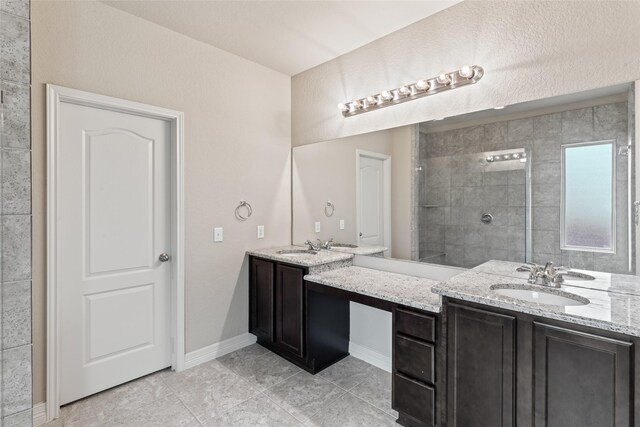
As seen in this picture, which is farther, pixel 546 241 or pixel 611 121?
pixel 546 241

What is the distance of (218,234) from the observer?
109 inches

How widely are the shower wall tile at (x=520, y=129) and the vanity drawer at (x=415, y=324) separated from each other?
1.19 meters

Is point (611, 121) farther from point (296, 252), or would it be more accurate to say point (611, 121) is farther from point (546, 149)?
point (296, 252)

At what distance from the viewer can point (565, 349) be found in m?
1.32

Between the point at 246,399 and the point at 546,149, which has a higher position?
the point at 546,149

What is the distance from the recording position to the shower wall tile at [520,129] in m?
1.89

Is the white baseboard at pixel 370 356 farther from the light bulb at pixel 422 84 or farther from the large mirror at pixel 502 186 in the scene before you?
the light bulb at pixel 422 84

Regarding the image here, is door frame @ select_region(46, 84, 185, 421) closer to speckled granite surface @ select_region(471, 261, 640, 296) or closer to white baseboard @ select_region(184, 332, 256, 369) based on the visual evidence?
white baseboard @ select_region(184, 332, 256, 369)

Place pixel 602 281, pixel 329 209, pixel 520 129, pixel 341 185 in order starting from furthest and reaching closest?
pixel 329 209 → pixel 341 185 → pixel 520 129 → pixel 602 281

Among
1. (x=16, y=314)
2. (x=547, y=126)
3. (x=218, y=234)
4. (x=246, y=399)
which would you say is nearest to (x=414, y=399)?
(x=246, y=399)

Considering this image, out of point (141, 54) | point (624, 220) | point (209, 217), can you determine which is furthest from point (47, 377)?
point (624, 220)

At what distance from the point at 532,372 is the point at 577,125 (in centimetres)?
131

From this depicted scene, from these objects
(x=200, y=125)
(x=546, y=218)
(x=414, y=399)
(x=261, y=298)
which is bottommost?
(x=414, y=399)

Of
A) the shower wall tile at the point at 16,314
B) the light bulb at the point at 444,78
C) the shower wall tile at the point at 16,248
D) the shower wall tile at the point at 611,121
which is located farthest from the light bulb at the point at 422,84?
the shower wall tile at the point at 16,314
